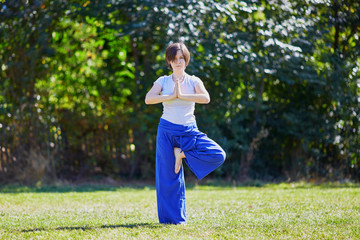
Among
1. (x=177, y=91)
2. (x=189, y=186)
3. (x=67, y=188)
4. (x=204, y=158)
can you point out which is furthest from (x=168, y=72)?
(x=204, y=158)

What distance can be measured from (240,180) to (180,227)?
19.4ft

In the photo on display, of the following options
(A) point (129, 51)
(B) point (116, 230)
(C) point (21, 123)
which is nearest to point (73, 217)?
(B) point (116, 230)

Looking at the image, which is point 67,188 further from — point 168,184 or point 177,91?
point 177,91

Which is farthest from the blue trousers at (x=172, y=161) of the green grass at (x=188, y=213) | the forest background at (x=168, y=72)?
the forest background at (x=168, y=72)

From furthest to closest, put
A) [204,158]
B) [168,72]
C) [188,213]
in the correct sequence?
[168,72] < [188,213] < [204,158]

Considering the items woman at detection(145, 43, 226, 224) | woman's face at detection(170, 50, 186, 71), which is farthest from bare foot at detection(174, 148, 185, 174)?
woman's face at detection(170, 50, 186, 71)

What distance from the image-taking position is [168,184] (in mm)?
4949

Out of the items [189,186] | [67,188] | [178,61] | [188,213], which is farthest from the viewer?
[189,186]

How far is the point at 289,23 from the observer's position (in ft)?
30.0

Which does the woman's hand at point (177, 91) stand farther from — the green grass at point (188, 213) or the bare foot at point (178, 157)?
the green grass at point (188, 213)

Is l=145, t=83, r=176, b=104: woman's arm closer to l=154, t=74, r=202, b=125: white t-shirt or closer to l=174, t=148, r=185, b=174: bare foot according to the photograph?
l=154, t=74, r=202, b=125: white t-shirt

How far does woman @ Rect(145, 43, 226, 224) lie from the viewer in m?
4.86

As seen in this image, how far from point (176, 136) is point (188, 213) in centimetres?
147

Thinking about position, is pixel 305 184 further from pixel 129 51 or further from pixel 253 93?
pixel 129 51
